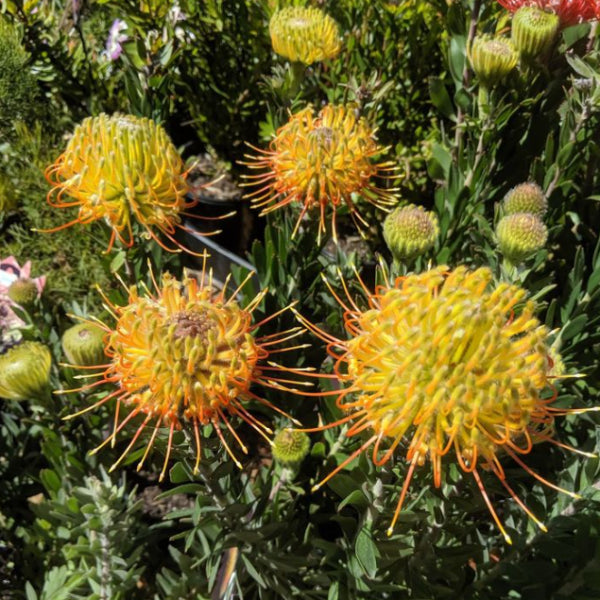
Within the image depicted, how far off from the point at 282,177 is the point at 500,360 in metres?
0.82

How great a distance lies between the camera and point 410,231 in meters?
1.26

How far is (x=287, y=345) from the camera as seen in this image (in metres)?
1.64

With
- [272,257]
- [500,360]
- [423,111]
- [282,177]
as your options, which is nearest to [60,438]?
[272,257]

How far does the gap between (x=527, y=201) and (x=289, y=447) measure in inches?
31.0

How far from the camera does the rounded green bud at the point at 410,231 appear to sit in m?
1.26

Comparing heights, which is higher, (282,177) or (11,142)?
(282,177)

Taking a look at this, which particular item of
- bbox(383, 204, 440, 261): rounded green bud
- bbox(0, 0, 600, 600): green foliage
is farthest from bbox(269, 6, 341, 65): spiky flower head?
bbox(383, 204, 440, 261): rounded green bud

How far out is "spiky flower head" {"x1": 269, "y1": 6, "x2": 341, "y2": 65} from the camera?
165cm

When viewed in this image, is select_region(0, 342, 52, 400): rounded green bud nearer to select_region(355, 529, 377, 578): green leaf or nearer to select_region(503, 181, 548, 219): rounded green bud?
select_region(355, 529, 377, 578): green leaf

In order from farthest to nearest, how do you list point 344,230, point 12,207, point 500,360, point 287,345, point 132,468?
point 344,230
point 12,207
point 132,468
point 287,345
point 500,360

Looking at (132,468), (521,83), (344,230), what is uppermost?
(521,83)

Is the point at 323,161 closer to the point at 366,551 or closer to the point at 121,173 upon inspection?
the point at 121,173

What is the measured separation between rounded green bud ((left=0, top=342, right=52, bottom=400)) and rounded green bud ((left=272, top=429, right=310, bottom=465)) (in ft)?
1.98

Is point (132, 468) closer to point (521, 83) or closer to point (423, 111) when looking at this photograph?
point (521, 83)
